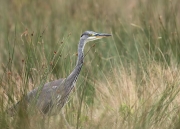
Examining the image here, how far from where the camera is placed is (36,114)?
14.7 feet

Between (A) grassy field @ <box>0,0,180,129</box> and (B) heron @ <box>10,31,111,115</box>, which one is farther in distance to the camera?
(B) heron @ <box>10,31,111,115</box>

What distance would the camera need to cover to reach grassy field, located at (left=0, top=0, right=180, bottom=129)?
4.68m

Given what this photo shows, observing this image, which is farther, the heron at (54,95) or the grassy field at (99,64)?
the heron at (54,95)

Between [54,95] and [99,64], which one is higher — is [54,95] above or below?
above

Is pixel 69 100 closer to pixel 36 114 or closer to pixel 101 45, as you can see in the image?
pixel 36 114

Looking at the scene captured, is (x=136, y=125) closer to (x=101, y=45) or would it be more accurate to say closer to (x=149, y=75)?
(x=149, y=75)

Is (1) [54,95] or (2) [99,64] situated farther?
(2) [99,64]

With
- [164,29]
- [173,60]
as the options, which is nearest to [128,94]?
[173,60]

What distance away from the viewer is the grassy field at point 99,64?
4.68 meters

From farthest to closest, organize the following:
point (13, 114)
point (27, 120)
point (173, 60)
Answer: point (173, 60) < point (13, 114) < point (27, 120)

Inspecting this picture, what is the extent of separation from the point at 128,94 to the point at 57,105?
0.87 meters

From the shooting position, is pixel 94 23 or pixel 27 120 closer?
pixel 27 120

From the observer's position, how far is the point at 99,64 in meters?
7.08

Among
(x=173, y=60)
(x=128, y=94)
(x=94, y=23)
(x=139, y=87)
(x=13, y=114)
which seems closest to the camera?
(x=13, y=114)
